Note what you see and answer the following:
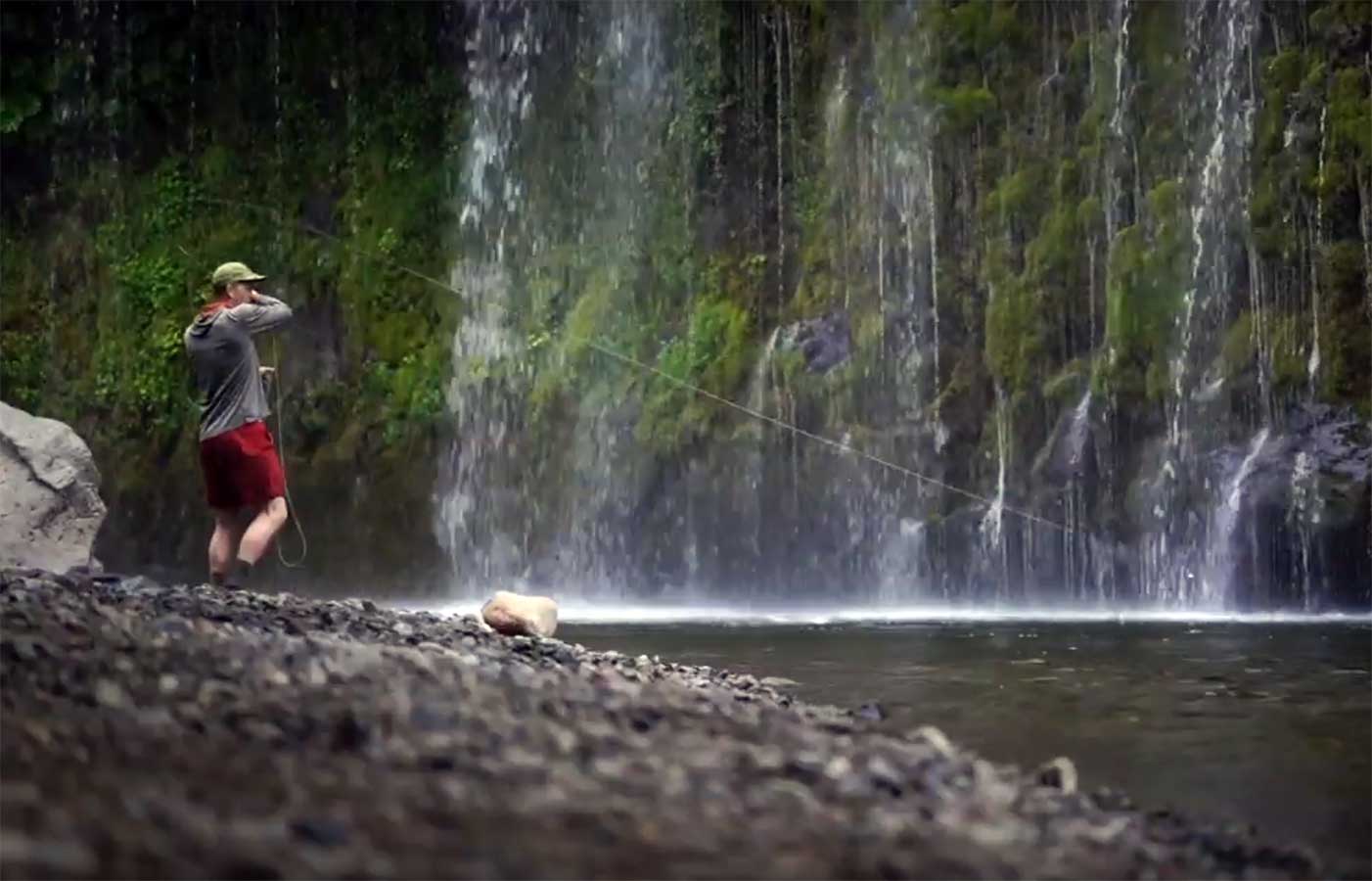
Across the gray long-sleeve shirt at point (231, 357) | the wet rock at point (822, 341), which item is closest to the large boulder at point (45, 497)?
the gray long-sleeve shirt at point (231, 357)

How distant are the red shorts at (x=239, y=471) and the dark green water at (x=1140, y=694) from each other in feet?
5.69

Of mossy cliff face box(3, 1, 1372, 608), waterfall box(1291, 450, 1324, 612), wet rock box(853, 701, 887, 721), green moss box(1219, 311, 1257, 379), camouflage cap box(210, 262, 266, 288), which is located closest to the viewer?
wet rock box(853, 701, 887, 721)

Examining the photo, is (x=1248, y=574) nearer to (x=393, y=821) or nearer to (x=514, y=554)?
(x=514, y=554)

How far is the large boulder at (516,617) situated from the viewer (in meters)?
7.66

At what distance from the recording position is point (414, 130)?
52.7 feet

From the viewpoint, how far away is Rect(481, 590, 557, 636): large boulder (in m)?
7.66

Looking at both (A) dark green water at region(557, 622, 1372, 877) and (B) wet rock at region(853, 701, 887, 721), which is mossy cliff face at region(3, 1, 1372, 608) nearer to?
(A) dark green water at region(557, 622, 1372, 877)

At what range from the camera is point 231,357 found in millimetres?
8312

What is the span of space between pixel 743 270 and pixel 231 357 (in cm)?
708

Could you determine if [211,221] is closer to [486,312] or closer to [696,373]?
[486,312]

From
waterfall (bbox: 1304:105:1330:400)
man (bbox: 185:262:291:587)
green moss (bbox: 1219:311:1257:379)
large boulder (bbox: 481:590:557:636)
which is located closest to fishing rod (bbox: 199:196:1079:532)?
green moss (bbox: 1219:311:1257:379)

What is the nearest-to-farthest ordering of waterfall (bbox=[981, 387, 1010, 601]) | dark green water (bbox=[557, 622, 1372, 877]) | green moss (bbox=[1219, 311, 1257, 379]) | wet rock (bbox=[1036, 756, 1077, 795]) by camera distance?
1. wet rock (bbox=[1036, 756, 1077, 795])
2. dark green water (bbox=[557, 622, 1372, 877])
3. green moss (bbox=[1219, 311, 1257, 379])
4. waterfall (bbox=[981, 387, 1010, 601])

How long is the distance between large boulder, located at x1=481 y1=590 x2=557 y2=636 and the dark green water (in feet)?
2.35

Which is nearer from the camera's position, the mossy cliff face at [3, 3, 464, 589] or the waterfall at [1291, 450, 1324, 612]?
the waterfall at [1291, 450, 1324, 612]
